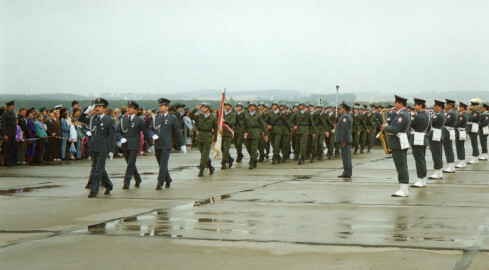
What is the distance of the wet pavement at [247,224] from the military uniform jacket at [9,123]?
474 cm

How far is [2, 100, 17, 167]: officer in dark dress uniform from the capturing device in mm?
22156

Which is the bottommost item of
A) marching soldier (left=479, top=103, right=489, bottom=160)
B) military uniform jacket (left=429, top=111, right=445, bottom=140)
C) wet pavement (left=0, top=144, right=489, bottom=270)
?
wet pavement (left=0, top=144, right=489, bottom=270)

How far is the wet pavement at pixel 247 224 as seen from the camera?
791 cm

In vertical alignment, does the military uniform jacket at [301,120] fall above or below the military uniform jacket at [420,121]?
below

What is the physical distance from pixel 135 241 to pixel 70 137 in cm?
1707

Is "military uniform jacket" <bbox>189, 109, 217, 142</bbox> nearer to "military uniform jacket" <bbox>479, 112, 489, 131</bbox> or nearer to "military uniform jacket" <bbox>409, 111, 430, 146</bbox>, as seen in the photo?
"military uniform jacket" <bbox>409, 111, 430, 146</bbox>

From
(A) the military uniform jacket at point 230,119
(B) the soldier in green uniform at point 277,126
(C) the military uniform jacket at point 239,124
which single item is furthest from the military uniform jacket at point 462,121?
(A) the military uniform jacket at point 230,119

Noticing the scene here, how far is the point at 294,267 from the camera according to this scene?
7480 mm

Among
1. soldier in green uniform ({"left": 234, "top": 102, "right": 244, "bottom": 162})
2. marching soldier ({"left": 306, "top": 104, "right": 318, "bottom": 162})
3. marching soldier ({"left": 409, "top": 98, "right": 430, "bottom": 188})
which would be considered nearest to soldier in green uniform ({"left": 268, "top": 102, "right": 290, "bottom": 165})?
marching soldier ({"left": 306, "top": 104, "right": 318, "bottom": 162})

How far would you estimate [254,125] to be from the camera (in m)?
22.9

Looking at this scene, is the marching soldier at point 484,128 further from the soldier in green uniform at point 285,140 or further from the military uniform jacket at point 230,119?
the military uniform jacket at point 230,119

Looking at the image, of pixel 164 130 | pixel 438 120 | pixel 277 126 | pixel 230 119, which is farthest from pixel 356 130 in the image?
pixel 164 130

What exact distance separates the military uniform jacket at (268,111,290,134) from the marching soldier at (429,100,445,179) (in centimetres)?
716

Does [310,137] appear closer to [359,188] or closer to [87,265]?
[359,188]
